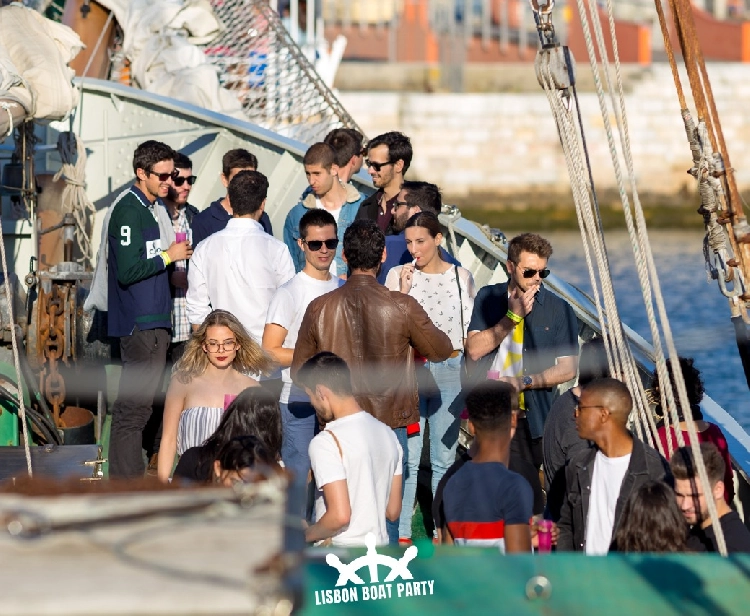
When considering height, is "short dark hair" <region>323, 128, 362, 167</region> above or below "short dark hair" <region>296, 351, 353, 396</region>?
above

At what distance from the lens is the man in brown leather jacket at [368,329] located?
16.8 feet

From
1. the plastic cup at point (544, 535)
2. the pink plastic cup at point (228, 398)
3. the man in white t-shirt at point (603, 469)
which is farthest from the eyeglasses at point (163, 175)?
the plastic cup at point (544, 535)

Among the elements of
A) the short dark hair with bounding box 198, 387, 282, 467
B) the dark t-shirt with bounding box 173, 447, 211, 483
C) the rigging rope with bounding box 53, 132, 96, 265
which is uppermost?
the rigging rope with bounding box 53, 132, 96, 265

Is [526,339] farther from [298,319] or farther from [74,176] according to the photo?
[74,176]

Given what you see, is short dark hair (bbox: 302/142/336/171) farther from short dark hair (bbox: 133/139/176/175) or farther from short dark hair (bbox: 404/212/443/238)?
short dark hair (bbox: 404/212/443/238)

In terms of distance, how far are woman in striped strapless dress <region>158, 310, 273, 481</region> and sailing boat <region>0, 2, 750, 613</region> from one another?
0.45 metres

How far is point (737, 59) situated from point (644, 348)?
29.0m

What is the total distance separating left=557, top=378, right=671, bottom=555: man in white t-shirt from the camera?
14.1ft

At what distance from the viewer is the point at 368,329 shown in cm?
514

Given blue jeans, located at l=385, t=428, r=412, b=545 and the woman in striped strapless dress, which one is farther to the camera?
the woman in striped strapless dress

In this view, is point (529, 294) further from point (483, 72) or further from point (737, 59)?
point (737, 59)

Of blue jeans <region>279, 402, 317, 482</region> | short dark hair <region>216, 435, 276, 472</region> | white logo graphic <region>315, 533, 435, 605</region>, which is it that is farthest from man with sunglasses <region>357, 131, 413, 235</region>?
white logo graphic <region>315, 533, 435, 605</region>

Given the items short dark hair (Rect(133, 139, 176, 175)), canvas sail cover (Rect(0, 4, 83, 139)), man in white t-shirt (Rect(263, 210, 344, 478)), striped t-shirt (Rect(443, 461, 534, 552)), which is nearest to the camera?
striped t-shirt (Rect(443, 461, 534, 552))

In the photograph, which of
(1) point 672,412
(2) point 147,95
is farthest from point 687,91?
(1) point 672,412
